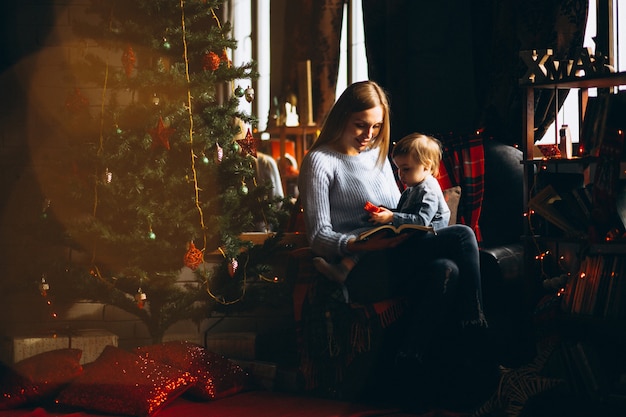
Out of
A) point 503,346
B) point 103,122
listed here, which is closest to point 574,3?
point 503,346

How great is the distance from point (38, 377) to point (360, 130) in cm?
159

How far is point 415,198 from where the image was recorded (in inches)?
140

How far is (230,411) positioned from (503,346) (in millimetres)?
1170

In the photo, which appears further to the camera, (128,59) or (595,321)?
(128,59)

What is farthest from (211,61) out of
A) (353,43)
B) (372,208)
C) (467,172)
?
(353,43)

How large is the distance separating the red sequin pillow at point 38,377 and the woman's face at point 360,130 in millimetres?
1376

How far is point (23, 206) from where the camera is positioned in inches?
171

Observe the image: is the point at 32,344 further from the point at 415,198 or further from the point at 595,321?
the point at 595,321

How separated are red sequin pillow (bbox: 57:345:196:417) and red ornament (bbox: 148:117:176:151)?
2.90 ft

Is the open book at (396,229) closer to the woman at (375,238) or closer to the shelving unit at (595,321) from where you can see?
the woman at (375,238)

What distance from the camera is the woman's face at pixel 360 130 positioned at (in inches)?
144

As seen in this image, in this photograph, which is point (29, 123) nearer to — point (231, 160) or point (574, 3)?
point (231, 160)

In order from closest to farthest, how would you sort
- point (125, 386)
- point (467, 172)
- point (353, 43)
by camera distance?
1. point (125, 386)
2. point (467, 172)
3. point (353, 43)

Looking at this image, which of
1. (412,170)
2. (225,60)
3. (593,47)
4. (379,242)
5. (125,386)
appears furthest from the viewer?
(593,47)
